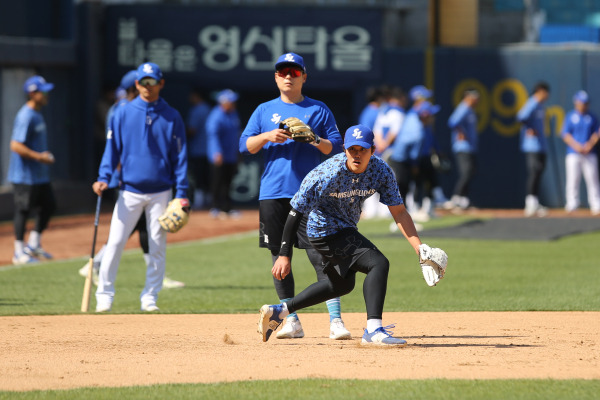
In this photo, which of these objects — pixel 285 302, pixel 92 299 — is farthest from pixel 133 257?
pixel 285 302

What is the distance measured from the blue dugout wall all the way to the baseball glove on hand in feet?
50.1

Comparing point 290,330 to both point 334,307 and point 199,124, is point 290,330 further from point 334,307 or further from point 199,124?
point 199,124

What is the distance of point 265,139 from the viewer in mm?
7891

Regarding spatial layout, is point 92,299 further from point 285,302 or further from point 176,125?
point 285,302

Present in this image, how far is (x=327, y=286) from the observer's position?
7.76 metres

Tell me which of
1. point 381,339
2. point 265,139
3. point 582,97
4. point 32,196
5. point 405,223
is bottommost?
point 381,339

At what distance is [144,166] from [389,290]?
122 inches

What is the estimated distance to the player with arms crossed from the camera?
26.4ft

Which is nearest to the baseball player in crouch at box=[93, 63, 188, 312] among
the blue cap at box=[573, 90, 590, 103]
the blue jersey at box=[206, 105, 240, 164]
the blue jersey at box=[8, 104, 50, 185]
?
the blue jersey at box=[8, 104, 50, 185]

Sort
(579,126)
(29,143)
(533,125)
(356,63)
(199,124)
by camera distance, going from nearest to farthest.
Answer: (29,143), (533,125), (579,126), (199,124), (356,63)

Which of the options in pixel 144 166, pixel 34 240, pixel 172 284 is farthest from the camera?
pixel 34 240

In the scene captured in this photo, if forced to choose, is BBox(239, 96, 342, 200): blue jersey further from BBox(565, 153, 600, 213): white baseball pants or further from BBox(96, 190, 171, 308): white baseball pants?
BBox(565, 153, 600, 213): white baseball pants

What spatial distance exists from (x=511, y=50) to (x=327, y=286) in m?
15.9

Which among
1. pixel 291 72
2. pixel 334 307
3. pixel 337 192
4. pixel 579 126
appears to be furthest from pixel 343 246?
pixel 579 126
